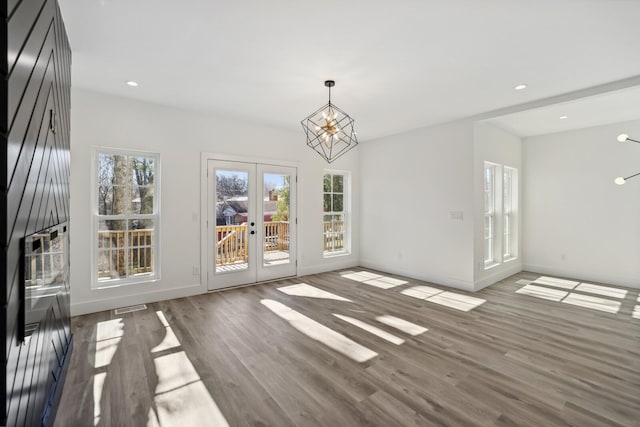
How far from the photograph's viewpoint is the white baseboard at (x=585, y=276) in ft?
15.8

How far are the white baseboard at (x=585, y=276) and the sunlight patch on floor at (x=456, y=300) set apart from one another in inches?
101

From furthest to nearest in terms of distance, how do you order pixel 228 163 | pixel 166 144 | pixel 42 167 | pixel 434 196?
pixel 434 196 → pixel 228 163 → pixel 166 144 → pixel 42 167

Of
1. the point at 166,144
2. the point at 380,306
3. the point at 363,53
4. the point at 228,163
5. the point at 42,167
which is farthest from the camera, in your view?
the point at 228,163

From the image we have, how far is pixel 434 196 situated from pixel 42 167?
4.91 metres

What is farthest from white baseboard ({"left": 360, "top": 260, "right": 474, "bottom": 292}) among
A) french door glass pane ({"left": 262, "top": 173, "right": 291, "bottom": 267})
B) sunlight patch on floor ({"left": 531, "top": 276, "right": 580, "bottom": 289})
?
french door glass pane ({"left": 262, "top": 173, "right": 291, "bottom": 267})

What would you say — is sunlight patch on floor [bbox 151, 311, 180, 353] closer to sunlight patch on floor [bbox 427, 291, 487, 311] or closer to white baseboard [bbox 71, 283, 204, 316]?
white baseboard [bbox 71, 283, 204, 316]

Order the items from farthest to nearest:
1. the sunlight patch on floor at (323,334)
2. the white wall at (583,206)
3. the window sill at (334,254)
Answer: the window sill at (334,254) < the white wall at (583,206) < the sunlight patch on floor at (323,334)

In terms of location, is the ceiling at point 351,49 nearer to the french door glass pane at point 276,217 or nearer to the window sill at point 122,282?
the french door glass pane at point 276,217

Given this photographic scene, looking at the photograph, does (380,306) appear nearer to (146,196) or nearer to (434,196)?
(434,196)

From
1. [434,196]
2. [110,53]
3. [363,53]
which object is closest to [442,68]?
[363,53]

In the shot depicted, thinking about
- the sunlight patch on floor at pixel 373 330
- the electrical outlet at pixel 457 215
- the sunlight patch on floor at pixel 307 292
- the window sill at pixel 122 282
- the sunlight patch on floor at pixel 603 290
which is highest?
the electrical outlet at pixel 457 215

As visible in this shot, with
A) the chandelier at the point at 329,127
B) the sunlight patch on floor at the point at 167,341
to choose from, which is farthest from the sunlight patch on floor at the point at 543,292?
the sunlight patch on floor at the point at 167,341

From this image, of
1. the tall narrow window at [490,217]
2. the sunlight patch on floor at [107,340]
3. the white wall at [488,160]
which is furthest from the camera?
the tall narrow window at [490,217]

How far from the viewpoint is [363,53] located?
2.71 metres
